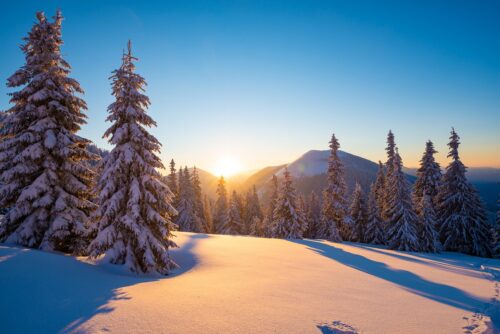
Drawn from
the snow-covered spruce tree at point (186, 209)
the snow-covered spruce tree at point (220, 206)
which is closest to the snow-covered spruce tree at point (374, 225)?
the snow-covered spruce tree at point (186, 209)

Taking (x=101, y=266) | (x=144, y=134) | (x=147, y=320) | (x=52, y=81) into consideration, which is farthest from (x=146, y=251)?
(x=52, y=81)

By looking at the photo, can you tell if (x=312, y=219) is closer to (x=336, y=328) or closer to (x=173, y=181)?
(x=173, y=181)

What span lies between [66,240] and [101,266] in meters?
3.47

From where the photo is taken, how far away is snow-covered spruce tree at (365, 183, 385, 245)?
40.4 metres

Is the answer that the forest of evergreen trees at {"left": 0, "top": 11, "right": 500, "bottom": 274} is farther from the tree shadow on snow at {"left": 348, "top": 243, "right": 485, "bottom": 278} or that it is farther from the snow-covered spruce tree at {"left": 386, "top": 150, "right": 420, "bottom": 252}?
the snow-covered spruce tree at {"left": 386, "top": 150, "right": 420, "bottom": 252}

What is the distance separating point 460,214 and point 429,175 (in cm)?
684

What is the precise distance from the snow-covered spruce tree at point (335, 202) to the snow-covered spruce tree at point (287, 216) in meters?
3.71

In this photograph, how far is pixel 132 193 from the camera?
12500 millimetres

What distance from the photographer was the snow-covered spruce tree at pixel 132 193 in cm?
1212

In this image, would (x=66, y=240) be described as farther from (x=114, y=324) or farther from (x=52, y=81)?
(x=114, y=324)

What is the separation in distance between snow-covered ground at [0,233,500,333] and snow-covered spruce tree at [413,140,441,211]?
28442 millimetres

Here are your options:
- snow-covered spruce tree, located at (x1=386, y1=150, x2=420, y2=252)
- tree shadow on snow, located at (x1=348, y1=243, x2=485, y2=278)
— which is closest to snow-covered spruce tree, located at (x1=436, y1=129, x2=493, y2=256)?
snow-covered spruce tree, located at (x1=386, y1=150, x2=420, y2=252)

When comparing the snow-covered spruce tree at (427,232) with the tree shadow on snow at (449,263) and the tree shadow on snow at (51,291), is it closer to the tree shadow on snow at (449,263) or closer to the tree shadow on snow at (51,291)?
the tree shadow on snow at (449,263)

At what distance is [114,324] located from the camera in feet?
18.4
